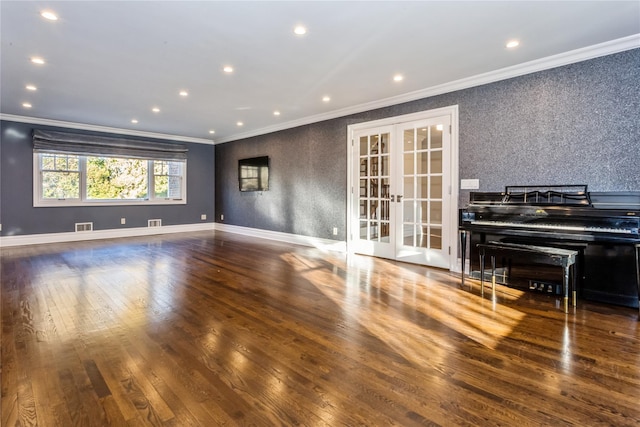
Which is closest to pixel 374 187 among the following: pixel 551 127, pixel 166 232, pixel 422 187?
pixel 422 187

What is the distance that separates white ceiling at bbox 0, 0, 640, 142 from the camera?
263 centimetres

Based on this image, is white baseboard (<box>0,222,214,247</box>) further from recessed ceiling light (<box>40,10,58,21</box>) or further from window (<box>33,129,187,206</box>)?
recessed ceiling light (<box>40,10,58,21</box>)

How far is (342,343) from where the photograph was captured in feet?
7.34

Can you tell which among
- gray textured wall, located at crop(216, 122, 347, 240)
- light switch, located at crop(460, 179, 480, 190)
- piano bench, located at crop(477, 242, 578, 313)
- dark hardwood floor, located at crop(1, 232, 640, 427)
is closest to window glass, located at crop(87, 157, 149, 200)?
gray textured wall, located at crop(216, 122, 347, 240)

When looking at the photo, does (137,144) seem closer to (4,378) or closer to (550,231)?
(4,378)

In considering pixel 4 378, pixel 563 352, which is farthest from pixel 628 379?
pixel 4 378

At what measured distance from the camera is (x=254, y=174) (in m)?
7.61

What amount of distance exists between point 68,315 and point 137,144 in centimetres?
582

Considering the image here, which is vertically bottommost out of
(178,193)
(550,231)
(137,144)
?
(550,231)

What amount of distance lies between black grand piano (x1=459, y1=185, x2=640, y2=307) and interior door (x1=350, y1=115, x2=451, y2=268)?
→ 77 cm

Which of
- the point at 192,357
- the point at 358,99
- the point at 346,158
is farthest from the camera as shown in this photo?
the point at 346,158

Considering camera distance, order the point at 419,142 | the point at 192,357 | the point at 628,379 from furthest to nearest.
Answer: the point at 419,142, the point at 192,357, the point at 628,379

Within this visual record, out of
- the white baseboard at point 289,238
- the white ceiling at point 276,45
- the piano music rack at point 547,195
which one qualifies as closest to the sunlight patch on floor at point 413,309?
the piano music rack at point 547,195

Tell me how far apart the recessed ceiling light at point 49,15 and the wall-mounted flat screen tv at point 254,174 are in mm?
4689
